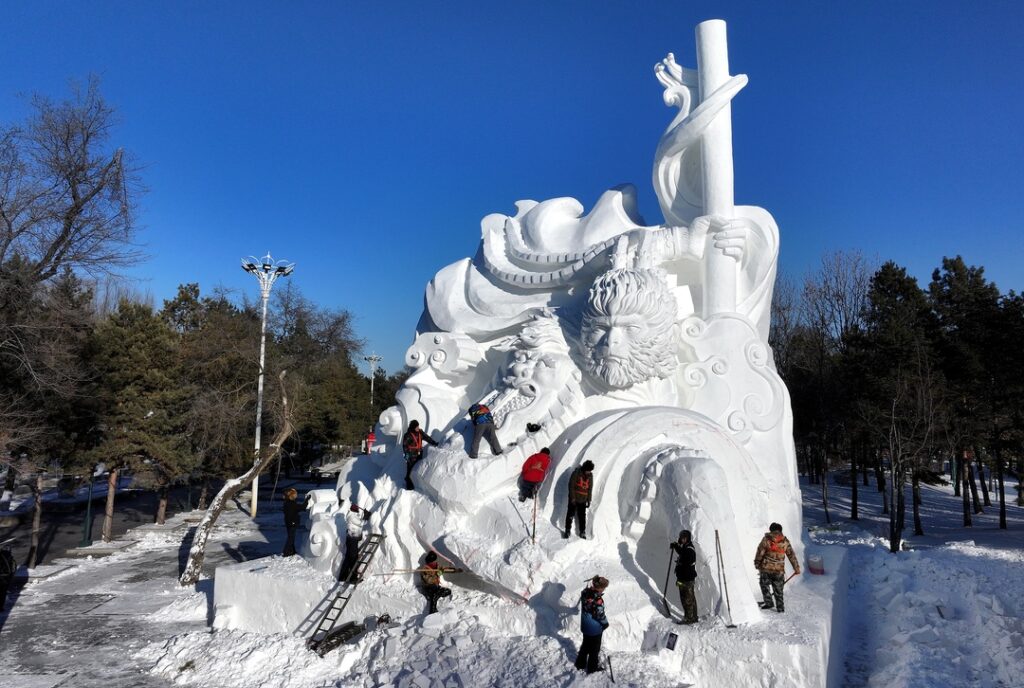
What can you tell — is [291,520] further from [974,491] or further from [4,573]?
[974,491]

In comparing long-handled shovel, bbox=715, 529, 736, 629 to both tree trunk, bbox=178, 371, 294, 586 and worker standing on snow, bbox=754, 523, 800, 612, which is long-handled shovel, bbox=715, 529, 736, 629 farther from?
tree trunk, bbox=178, 371, 294, 586

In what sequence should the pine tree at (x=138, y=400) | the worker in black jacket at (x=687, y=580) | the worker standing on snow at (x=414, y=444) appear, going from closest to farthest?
the worker in black jacket at (x=687, y=580)
the worker standing on snow at (x=414, y=444)
the pine tree at (x=138, y=400)

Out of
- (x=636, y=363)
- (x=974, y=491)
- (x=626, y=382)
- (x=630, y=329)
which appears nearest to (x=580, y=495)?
(x=626, y=382)

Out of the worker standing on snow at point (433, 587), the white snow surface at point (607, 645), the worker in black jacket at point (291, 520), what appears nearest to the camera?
the white snow surface at point (607, 645)

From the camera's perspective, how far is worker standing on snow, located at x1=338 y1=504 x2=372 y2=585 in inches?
294

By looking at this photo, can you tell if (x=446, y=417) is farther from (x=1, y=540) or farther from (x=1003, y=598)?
(x=1, y=540)

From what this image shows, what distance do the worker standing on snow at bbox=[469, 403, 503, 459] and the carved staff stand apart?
306cm

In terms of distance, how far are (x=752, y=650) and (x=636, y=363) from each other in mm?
3186

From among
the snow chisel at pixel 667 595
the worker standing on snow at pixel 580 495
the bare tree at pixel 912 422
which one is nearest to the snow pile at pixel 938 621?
the snow chisel at pixel 667 595

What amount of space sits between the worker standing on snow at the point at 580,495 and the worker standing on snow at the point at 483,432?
3.47 feet

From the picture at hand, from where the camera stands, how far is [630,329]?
7.52m

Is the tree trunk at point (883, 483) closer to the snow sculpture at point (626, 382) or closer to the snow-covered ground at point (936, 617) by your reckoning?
the snow-covered ground at point (936, 617)

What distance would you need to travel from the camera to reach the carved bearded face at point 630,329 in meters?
7.49

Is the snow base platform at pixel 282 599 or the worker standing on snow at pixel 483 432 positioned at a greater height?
the worker standing on snow at pixel 483 432
